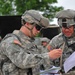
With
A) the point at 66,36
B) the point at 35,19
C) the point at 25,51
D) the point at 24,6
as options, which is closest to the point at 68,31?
the point at 66,36

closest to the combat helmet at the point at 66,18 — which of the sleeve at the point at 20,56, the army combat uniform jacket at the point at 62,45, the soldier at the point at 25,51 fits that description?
the army combat uniform jacket at the point at 62,45

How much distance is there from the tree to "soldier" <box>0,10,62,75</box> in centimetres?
1595

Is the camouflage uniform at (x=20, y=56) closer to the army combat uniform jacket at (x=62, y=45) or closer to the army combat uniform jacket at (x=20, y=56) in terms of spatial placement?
the army combat uniform jacket at (x=20, y=56)

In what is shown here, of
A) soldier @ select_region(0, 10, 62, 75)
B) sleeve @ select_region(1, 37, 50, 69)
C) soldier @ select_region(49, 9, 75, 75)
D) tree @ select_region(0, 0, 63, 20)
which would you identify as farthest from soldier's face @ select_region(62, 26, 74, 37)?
tree @ select_region(0, 0, 63, 20)

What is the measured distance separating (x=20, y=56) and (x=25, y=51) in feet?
0.58

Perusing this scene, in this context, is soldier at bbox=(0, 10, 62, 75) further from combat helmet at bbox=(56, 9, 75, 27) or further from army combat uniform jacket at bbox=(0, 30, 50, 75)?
combat helmet at bbox=(56, 9, 75, 27)

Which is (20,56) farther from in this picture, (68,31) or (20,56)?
(68,31)

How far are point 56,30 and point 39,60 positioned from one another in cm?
587

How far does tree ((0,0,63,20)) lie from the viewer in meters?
20.4

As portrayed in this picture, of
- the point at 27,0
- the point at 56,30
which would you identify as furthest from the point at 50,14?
the point at 56,30

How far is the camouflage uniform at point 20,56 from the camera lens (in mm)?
3943

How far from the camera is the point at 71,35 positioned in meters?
5.03

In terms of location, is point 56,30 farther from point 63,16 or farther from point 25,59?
point 25,59

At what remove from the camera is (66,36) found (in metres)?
5.05
